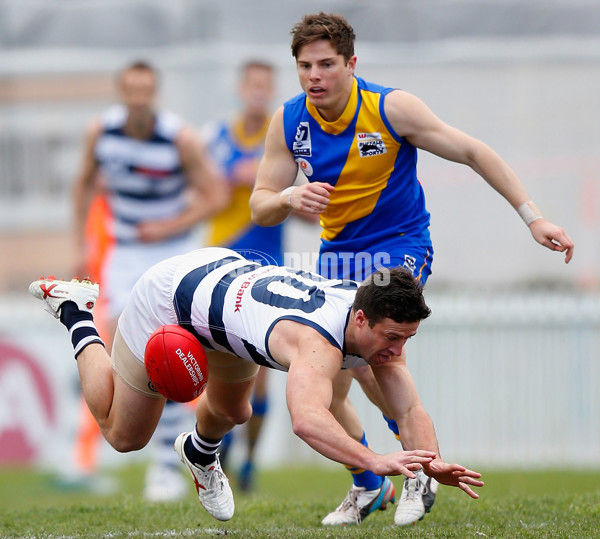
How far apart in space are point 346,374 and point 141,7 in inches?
311

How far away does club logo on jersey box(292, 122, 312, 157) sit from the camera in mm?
6066

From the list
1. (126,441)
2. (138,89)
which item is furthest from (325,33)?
(138,89)

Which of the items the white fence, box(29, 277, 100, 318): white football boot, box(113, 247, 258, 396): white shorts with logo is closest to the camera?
box(113, 247, 258, 396): white shorts with logo

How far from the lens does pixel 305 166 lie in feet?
20.2

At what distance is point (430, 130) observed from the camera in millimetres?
5898

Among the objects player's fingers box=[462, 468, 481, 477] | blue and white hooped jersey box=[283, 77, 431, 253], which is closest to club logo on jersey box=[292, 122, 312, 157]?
blue and white hooped jersey box=[283, 77, 431, 253]

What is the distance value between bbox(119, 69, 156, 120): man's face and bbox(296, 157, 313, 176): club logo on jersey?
3098 millimetres

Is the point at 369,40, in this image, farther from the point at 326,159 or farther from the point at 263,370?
the point at 326,159

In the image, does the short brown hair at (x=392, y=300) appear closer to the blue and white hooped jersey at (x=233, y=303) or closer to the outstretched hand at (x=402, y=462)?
the blue and white hooped jersey at (x=233, y=303)

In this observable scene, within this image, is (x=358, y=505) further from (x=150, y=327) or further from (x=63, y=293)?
(x=63, y=293)

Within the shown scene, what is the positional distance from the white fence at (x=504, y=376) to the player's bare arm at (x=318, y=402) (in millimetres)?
6129

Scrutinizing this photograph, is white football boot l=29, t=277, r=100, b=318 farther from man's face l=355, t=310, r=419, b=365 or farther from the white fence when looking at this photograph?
the white fence

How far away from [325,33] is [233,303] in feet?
5.27

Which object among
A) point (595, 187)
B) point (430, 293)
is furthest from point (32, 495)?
point (595, 187)
